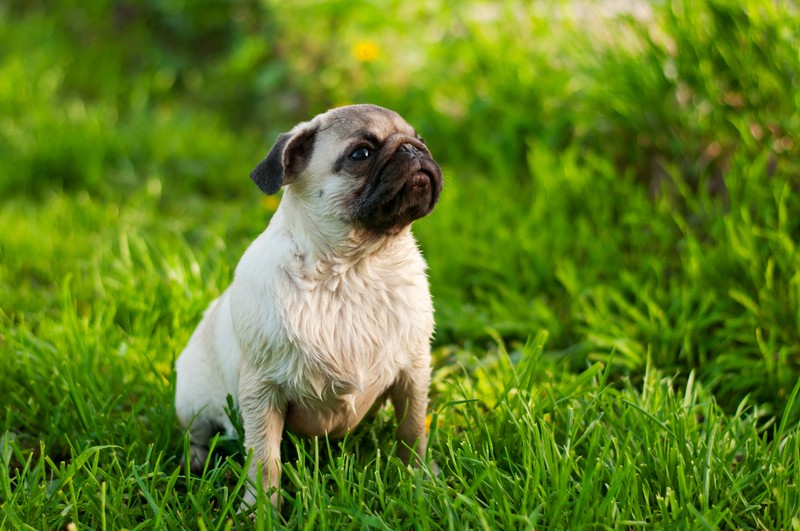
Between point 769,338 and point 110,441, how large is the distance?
8.01ft

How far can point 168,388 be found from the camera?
2967 millimetres

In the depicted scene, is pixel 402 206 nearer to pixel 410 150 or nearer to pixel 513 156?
pixel 410 150

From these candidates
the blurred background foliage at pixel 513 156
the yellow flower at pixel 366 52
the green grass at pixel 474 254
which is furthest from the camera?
the yellow flower at pixel 366 52

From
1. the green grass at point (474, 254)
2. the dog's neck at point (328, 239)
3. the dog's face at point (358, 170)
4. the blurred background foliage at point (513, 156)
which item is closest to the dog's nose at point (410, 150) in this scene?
the dog's face at point (358, 170)

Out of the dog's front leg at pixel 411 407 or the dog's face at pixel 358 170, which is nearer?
the dog's face at pixel 358 170

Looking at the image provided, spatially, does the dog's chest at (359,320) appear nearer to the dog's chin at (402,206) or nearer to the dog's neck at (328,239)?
the dog's neck at (328,239)

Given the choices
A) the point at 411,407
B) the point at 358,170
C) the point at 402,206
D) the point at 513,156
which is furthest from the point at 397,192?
the point at 513,156

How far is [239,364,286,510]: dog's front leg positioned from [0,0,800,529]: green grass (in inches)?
2.9

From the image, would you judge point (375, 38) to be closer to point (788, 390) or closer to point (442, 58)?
point (442, 58)

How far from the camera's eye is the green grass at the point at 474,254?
237 centimetres

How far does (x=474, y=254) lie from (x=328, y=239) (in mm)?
1805

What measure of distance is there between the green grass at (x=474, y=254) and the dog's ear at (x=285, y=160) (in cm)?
81

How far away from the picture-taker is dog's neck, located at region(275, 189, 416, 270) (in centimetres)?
247

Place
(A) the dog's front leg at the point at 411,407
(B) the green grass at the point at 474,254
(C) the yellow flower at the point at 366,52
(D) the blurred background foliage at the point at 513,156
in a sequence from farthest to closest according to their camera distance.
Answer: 1. (C) the yellow flower at the point at 366,52
2. (D) the blurred background foliage at the point at 513,156
3. (A) the dog's front leg at the point at 411,407
4. (B) the green grass at the point at 474,254
